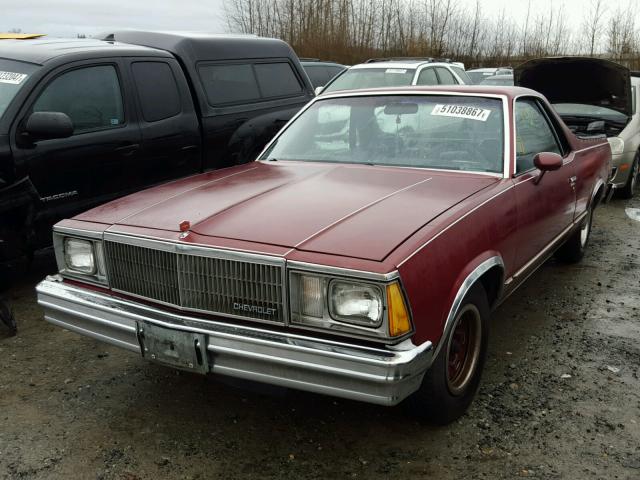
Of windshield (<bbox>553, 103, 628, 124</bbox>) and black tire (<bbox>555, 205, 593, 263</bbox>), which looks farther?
windshield (<bbox>553, 103, 628, 124</bbox>)

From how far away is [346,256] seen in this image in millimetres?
2461

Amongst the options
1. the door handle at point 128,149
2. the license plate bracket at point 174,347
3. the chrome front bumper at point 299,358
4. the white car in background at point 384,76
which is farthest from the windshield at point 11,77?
the white car in background at point 384,76

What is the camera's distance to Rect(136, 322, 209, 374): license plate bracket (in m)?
2.64

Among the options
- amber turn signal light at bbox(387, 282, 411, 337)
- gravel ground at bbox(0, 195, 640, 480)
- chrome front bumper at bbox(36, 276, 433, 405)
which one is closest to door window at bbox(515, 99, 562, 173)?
gravel ground at bbox(0, 195, 640, 480)

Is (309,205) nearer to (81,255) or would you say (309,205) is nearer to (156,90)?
(81,255)

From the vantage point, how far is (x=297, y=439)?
2.97 m

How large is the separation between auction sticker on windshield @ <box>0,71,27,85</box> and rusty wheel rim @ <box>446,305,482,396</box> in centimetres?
366

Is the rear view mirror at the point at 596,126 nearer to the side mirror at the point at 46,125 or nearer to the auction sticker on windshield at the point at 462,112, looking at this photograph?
the auction sticker on windshield at the point at 462,112

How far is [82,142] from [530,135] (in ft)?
10.7

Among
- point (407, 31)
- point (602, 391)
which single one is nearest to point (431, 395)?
point (602, 391)

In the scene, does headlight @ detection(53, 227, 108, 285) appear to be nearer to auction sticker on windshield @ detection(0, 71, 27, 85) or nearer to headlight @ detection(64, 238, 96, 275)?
headlight @ detection(64, 238, 96, 275)

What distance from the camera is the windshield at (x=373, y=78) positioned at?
31.1 ft

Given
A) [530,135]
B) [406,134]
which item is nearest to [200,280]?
[406,134]

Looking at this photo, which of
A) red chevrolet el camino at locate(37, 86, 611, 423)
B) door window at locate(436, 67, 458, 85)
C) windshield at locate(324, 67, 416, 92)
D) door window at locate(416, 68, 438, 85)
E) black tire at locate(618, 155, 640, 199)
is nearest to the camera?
red chevrolet el camino at locate(37, 86, 611, 423)
